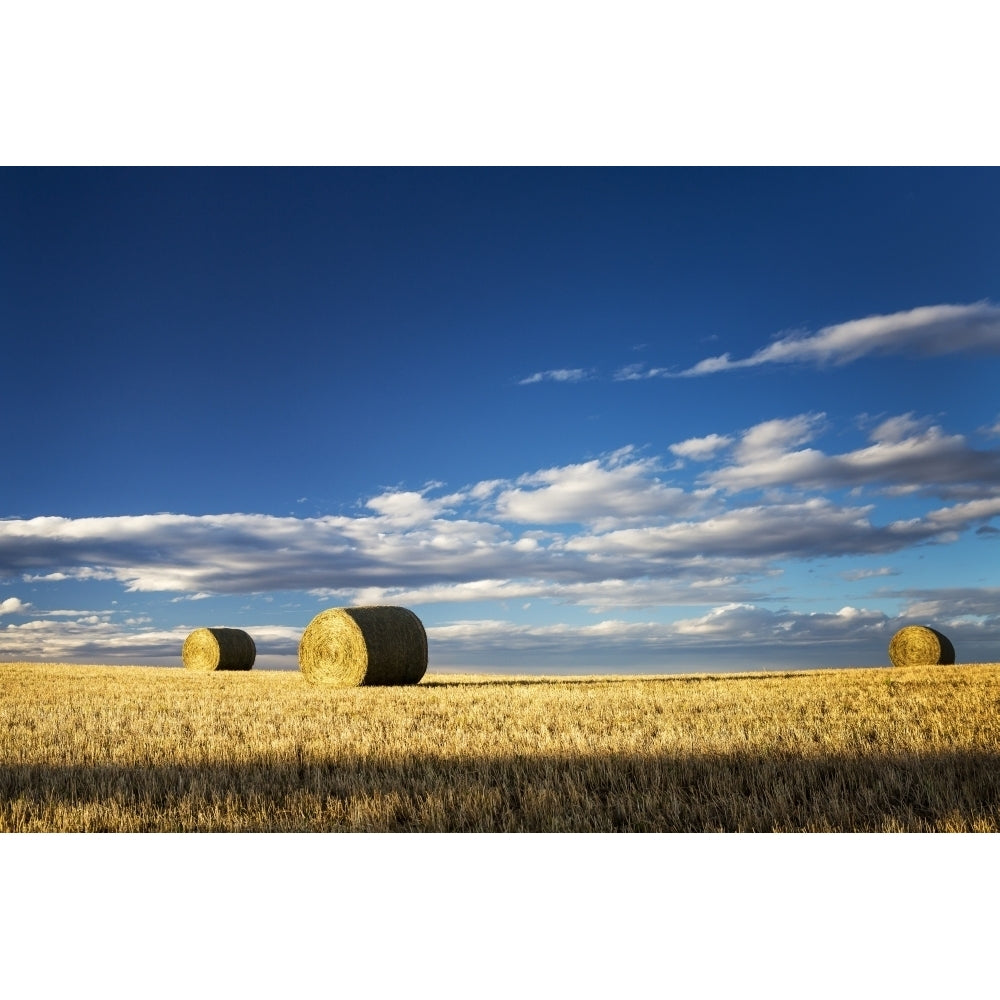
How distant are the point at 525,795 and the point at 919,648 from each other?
844 inches

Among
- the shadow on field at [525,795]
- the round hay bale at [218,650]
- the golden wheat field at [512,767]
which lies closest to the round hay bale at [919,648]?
the golden wheat field at [512,767]

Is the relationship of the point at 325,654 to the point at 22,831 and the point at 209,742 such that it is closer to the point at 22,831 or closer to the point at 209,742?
the point at 209,742

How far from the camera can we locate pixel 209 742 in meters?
7.16

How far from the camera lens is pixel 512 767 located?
5.63 m

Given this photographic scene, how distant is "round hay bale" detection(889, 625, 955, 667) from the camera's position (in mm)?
22812

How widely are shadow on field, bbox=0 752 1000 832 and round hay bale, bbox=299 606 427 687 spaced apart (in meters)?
9.42

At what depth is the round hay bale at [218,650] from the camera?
78.9ft

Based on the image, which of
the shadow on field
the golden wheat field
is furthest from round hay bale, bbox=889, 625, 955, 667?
the shadow on field

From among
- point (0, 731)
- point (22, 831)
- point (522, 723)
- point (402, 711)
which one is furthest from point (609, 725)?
point (0, 731)

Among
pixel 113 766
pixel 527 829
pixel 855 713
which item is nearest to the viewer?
pixel 527 829

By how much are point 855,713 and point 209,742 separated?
619 centimetres

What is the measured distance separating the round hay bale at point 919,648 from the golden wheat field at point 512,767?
45.0ft

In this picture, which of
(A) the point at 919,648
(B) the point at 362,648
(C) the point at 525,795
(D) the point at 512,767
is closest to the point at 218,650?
(B) the point at 362,648

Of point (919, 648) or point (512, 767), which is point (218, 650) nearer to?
point (919, 648)
